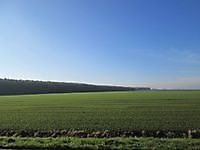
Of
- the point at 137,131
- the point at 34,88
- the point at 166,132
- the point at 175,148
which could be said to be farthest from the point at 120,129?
the point at 34,88

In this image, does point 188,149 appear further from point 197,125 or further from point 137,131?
point 197,125

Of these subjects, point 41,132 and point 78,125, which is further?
point 78,125

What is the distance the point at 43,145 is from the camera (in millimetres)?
14727

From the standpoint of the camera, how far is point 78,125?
26266 millimetres

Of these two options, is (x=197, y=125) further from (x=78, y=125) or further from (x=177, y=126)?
(x=78, y=125)

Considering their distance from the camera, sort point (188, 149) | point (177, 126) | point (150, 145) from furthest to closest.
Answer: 1. point (177, 126)
2. point (150, 145)
3. point (188, 149)

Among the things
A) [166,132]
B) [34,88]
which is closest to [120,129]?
[166,132]

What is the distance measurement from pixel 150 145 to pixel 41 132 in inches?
395

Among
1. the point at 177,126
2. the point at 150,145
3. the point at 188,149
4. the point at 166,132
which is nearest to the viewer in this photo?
the point at 188,149

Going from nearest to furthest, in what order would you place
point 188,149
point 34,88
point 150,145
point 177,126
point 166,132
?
point 188,149
point 150,145
point 166,132
point 177,126
point 34,88

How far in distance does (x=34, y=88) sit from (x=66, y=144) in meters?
149

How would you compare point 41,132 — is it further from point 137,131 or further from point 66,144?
point 66,144

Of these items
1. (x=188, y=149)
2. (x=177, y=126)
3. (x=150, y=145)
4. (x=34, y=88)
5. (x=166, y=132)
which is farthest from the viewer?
(x=34, y=88)

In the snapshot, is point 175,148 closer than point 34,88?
Yes
